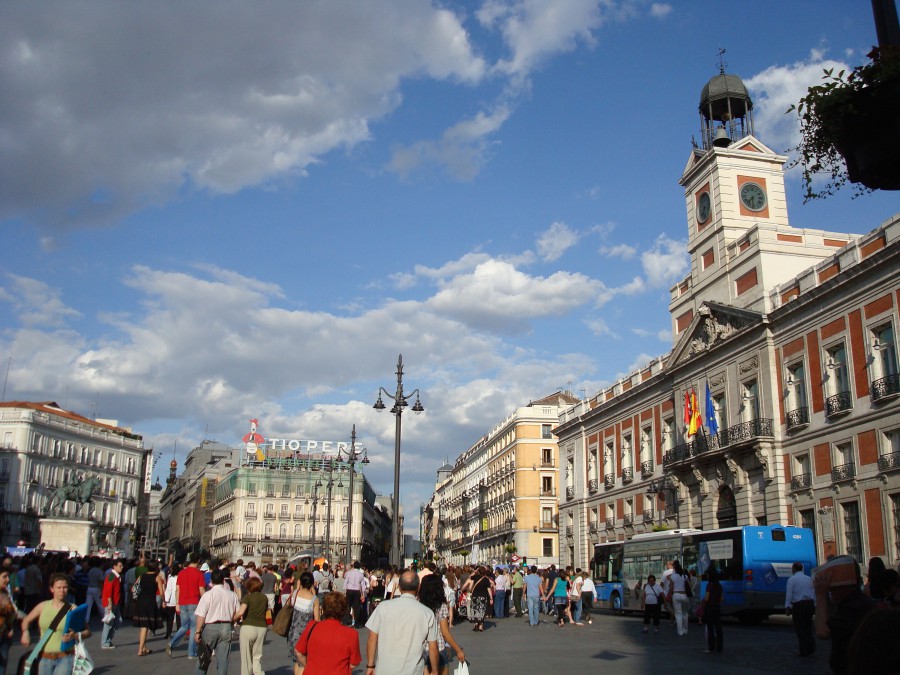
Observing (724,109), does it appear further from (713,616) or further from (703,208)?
(713,616)

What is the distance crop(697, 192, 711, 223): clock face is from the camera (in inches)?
1737

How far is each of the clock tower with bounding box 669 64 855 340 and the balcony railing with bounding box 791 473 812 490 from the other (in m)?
6.95

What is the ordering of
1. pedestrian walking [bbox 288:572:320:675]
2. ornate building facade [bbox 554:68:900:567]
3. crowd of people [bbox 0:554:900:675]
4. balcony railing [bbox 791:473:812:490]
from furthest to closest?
balcony railing [bbox 791:473:812:490] → ornate building facade [bbox 554:68:900:567] → pedestrian walking [bbox 288:572:320:675] → crowd of people [bbox 0:554:900:675]

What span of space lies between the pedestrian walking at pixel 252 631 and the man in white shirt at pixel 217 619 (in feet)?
1.84

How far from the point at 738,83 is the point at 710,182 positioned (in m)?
5.71

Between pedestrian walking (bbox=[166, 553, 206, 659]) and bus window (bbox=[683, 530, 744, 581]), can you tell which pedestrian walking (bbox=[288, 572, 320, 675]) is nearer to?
pedestrian walking (bbox=[166, 553, 206, 659])

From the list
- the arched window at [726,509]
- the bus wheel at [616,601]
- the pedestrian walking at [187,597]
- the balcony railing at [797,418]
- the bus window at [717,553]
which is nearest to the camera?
the pedestrian walking at [187,597]

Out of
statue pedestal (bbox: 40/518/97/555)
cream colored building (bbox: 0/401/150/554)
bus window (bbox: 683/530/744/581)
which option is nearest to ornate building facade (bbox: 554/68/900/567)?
bus window (bbox: 683/530/744/581)

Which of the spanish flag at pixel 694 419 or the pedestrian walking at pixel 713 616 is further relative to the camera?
the spanish flag at pixel 694 419

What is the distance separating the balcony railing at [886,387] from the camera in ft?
94.0

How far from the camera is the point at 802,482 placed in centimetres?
3344

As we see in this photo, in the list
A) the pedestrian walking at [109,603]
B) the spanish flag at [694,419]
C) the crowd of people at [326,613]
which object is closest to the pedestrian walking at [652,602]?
the crowd of people at [326,613]

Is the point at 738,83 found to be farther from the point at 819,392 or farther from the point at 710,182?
the point at 819,392

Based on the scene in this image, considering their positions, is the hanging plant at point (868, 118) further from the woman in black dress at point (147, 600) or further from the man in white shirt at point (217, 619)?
the woman in black dress at point (147, 600)
